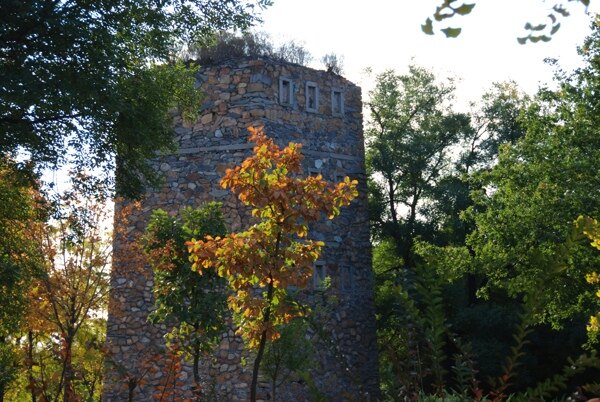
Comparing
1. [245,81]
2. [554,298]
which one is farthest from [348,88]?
[554,298]

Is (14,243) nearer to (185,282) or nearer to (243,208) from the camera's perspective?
(185,282)

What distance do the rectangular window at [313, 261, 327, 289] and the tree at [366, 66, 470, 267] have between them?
5.88 meters

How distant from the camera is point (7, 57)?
35.3ft

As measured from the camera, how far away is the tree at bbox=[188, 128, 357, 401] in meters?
9.44

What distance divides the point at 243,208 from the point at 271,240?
334 inches

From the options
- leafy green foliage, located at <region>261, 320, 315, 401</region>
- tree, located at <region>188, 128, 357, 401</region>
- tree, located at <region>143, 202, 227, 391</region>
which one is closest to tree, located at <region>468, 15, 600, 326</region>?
leafy green foliage, located at <region>261, 320, 315, 401</region>

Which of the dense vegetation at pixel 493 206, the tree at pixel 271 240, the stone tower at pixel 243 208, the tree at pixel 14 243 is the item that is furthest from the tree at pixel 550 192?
the tree at pixel 14 243

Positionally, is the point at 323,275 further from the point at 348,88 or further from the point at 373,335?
the point at 348,88

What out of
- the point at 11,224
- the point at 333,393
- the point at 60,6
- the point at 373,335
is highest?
the point at 60,6

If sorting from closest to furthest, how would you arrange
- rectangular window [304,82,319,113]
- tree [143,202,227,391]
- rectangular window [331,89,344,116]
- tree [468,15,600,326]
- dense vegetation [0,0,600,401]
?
1. dense vegetation [0,0,600,401]
2. tree [143,202,227,391]
3. tree [468,15,600,326]
4. rectangular window [304,82,319,113]
5. rectangular window [331,89,344,116]

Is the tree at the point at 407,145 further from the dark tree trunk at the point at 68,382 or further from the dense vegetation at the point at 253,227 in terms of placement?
the dark tree trunk at the point at 68,382

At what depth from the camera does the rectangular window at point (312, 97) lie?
19.2 m

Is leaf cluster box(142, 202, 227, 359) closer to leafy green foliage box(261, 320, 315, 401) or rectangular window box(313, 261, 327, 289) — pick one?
leafy green foliage box(261, 320, 315, 401)

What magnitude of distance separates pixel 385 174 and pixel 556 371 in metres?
7.08
